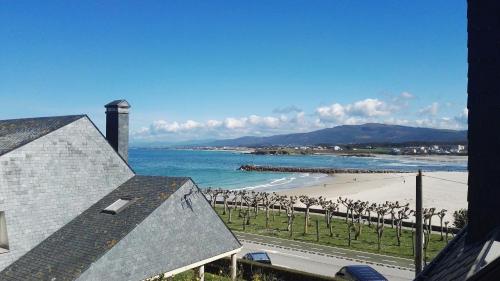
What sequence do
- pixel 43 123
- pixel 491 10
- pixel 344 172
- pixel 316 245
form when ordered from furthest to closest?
pixel 344 172
pixel 316 245
pixel 43 123
pixel 491 10

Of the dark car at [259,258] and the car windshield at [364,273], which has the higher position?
the car windshield at [364,273]

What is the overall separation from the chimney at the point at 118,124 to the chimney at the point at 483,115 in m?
16.6

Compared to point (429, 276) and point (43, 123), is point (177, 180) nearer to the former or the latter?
point (43, 123)

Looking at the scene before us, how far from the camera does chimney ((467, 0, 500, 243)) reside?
656cm

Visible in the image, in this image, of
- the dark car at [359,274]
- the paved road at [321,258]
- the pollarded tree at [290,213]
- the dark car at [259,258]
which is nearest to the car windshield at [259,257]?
the dark car at [259,258]

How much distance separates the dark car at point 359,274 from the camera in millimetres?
20639

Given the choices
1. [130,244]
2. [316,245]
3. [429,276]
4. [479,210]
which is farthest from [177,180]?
[316,245]

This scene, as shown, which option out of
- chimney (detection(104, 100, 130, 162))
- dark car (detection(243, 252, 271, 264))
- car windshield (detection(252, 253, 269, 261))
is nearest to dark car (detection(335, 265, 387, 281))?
dark car (detection(243, 252, 271, 264))

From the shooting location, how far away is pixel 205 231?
1731cm

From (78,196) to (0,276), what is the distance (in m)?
4.01

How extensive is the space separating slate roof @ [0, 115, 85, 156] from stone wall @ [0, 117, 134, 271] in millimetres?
334

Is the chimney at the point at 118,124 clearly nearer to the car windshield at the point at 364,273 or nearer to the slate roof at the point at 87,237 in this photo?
the slate roof at the point at 87,237

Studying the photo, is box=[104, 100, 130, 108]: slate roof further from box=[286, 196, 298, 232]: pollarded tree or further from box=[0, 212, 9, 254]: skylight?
box=[286, 196, 298, 232]: pollarded tree

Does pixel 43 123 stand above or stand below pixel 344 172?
above
